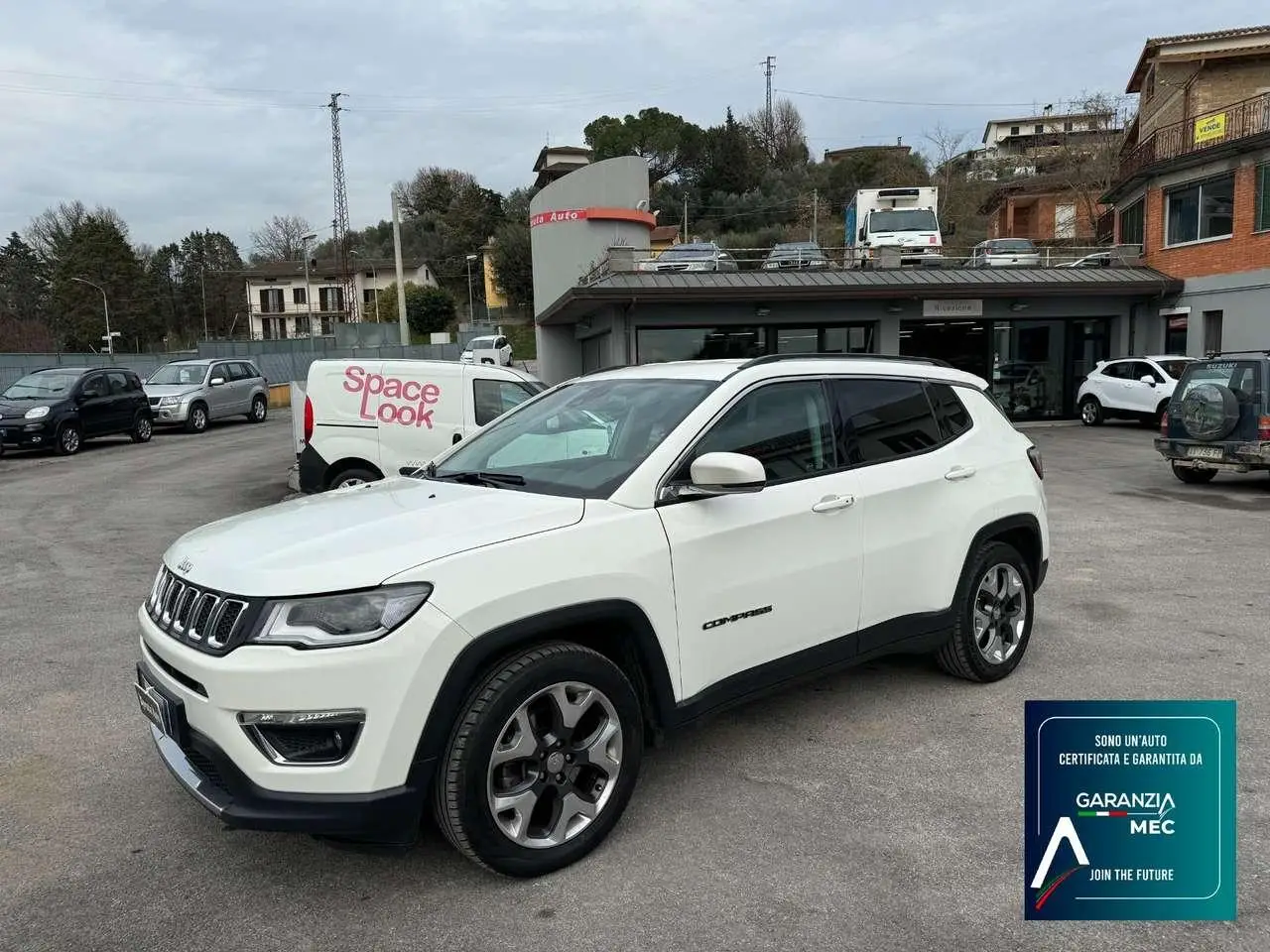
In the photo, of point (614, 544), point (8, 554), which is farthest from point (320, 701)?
point (8, 554)

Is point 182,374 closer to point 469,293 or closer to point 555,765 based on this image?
point 555,765

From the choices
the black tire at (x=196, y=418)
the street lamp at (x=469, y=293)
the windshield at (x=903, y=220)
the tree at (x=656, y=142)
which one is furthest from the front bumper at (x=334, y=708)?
the tree at (x=656, y=142)

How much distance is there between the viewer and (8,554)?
29.0ft

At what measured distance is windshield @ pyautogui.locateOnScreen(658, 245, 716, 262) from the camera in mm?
23734

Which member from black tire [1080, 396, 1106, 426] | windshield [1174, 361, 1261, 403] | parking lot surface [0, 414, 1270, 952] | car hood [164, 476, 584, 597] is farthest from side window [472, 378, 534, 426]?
black tire [1080, 396, 1106, 426]

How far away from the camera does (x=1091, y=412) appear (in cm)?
2316

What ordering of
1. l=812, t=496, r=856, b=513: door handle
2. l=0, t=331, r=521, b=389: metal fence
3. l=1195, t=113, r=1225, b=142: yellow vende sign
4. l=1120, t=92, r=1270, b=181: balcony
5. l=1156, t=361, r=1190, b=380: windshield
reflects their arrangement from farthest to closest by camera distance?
l=0, t=331, r=521, b=389: metal fence < l=1195, t=113, r=1225, b=142: yellow vende sign < l=1120, t=92, r=1270, b=181: balcony < l=1156, t=361, r=1190, b=380: windshield < l=812, t=496, r=856, b=513: door handle

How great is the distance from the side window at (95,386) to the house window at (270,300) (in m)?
76.2

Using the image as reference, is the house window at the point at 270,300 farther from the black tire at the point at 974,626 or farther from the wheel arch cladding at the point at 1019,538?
the black tire at the point at 974,626

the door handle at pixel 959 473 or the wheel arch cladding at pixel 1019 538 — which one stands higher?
the door handle at pixel 959 473

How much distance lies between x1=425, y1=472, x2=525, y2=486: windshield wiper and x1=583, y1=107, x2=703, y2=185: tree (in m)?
79.8

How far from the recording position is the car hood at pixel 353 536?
111 inches

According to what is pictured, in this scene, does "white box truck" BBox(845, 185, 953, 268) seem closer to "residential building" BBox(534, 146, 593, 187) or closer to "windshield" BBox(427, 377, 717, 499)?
"windshield" BBox(427, 377, 717, 499)

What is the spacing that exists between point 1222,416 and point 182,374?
2341 cm
